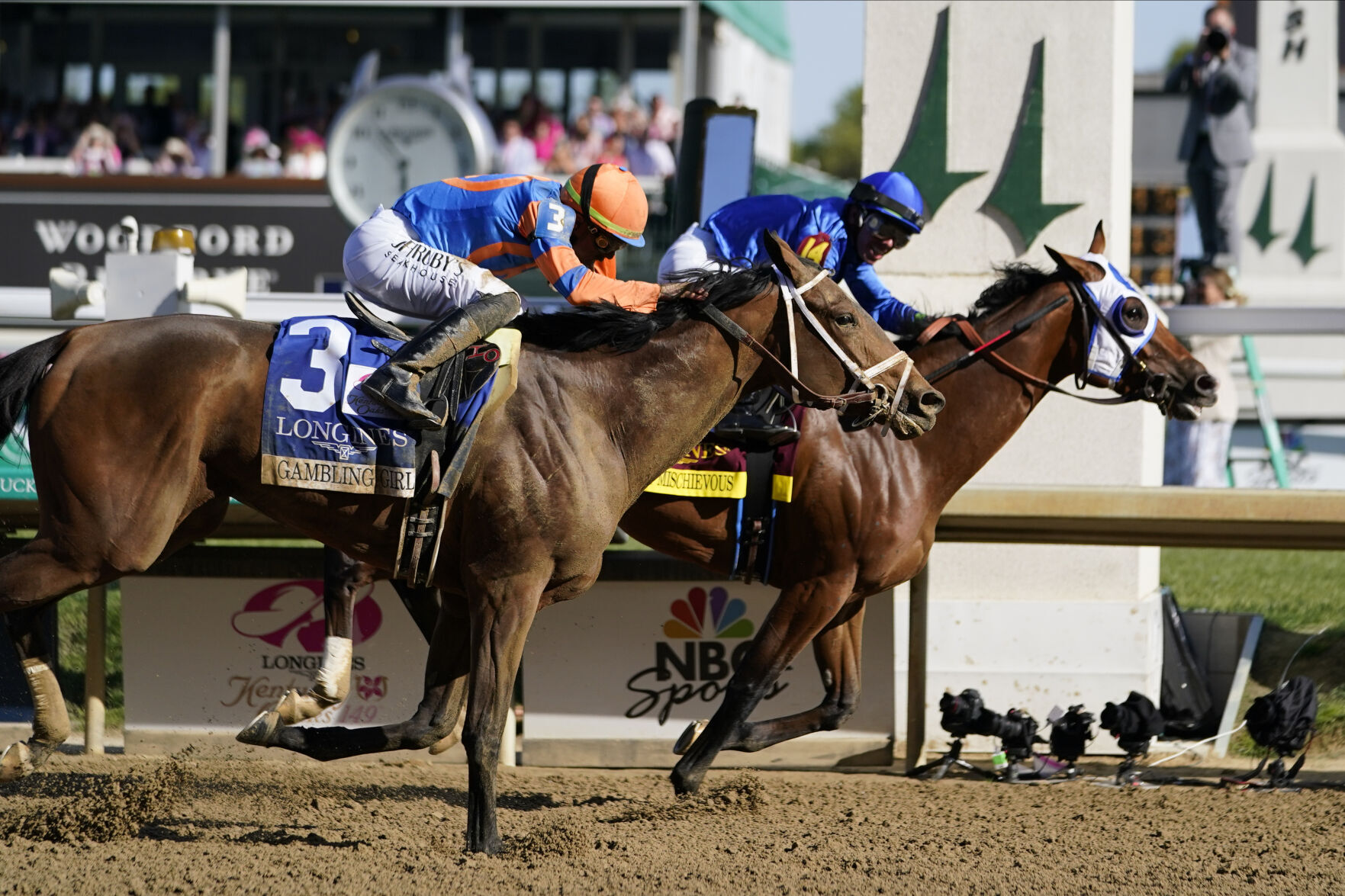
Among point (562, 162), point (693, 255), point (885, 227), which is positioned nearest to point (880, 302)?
point (885, 227)

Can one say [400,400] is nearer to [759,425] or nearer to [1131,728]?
[759,425]

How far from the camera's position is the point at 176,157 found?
15398 millimetres

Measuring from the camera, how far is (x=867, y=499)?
16.6 ft

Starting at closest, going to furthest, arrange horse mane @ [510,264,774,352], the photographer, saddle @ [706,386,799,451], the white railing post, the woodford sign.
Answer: horse mane @ [510,264,774,352]
saddle @ [706,386,799,451]
the white railing post
the photographer
the woodford sign

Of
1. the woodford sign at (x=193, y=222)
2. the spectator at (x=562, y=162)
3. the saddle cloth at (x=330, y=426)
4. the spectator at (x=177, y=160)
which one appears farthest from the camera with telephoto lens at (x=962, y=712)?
the spectator at (x=177, y=160)

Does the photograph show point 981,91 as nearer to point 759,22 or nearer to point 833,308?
point 833,308

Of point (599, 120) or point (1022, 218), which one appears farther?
point (599, 120)

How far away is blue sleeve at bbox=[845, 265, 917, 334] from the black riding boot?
1723mm

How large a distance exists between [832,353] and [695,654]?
1.92 m

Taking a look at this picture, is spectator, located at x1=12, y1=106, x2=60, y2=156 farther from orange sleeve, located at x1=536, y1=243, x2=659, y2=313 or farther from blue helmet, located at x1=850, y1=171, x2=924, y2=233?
orange sleeve, located at x1=536, y1=243, x2=659, y2=313

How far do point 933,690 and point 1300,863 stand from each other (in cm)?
218

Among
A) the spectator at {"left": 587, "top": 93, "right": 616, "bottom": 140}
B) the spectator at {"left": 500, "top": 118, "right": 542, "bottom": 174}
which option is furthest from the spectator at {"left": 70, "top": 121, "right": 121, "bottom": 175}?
the spectator at {"left": 587, "top": 93, "right": 616, "bottom": 140}

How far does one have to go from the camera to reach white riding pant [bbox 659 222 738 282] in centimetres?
540

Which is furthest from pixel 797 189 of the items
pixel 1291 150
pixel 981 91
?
pixel 1291 150
